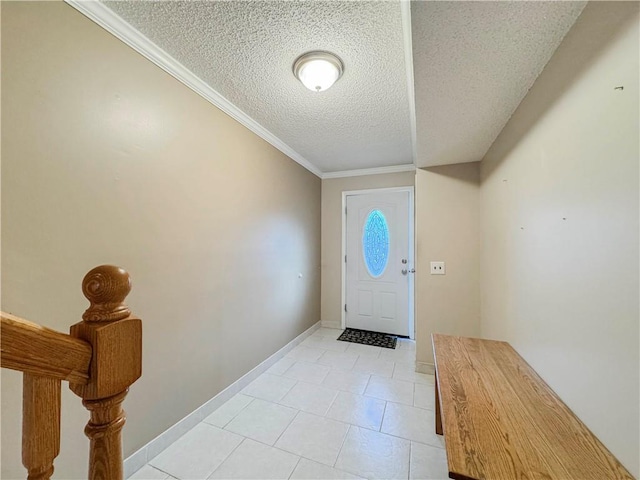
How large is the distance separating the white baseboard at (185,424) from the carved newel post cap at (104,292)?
142cm

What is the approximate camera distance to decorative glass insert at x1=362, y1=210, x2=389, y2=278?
12.1 feet

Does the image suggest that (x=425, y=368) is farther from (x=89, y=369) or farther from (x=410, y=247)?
(x=89, y=369)

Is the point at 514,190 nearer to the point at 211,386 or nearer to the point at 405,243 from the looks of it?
the point at 405,243

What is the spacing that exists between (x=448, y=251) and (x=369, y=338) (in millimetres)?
1732

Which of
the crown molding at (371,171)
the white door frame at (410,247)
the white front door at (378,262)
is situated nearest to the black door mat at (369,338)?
the white front door at (378,262)

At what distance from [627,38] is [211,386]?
2690 mm

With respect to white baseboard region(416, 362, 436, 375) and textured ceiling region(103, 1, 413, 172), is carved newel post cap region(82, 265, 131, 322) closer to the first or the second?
textured ceiling region(103, 1, 413, 172)

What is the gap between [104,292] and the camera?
0.53 m

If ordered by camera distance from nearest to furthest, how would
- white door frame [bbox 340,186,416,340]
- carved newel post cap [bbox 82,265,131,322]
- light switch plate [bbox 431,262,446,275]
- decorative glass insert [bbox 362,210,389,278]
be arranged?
1. carved newel post cap [bbox 82,265,131,322]
2. light switch plate [bbox 431,262,446,275]
3. white door frame [bbox 340,186,416,340]
4. decorative glass insert [bbox 362,210,389,278]

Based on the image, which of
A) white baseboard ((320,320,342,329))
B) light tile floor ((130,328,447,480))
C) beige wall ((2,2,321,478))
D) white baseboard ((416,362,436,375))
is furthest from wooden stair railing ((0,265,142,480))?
white baseboard ((320,320,342,329))

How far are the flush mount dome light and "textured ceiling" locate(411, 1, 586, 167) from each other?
59 cm

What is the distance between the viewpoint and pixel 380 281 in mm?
3717

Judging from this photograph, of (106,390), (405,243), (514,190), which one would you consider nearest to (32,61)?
(106,390)

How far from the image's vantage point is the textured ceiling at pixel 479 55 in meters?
0.85
